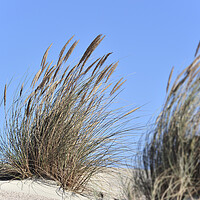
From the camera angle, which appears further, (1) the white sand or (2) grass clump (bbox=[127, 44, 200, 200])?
(1) the white sand

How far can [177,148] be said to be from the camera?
1.96m

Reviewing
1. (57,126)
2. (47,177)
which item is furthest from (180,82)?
(47,177)

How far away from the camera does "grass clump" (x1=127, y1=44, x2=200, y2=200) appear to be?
1.90 m

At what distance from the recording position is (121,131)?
11.2 ft

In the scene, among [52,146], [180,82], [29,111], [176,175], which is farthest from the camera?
[29,111]

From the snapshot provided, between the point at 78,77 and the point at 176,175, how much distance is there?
196cm

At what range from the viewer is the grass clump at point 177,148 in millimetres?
1896

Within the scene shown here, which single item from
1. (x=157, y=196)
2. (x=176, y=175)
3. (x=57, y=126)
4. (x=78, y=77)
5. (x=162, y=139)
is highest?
(x=78, y=77)

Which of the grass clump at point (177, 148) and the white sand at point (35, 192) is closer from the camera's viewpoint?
the grass clump at point (177, 148)

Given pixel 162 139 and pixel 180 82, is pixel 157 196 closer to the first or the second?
pixel 162 139

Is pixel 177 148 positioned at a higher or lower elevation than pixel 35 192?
higher

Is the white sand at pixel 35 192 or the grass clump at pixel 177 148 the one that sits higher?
the grass clump at pixel 177 148

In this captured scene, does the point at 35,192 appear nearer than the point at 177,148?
No

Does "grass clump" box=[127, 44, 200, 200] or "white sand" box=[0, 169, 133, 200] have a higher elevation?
"grass clump" box=[127, 44, 200, 200]
